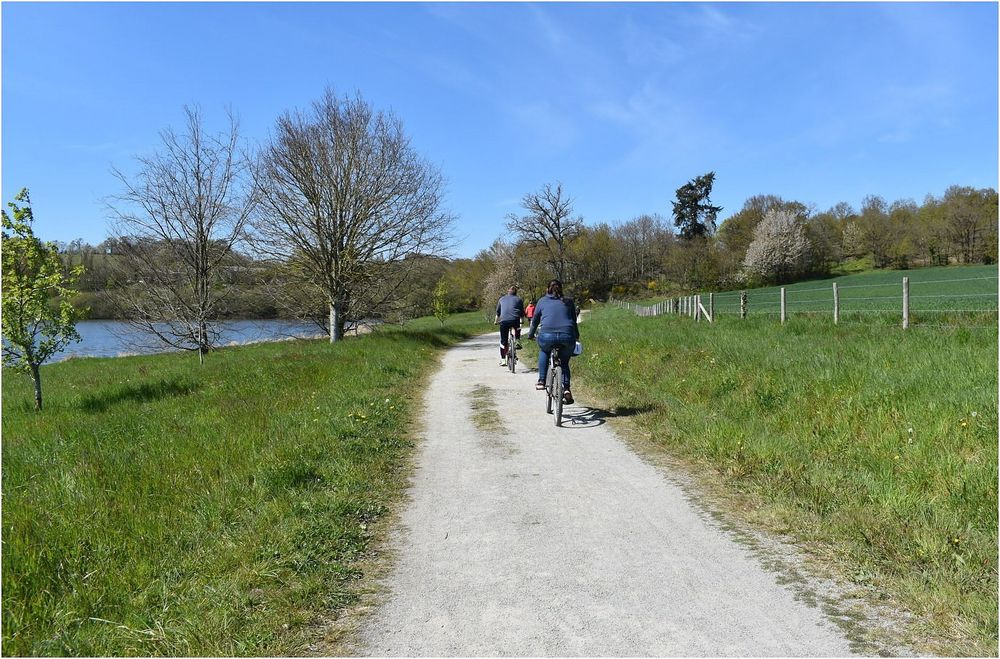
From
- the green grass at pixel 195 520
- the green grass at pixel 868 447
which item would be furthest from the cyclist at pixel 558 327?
the green grass at pixel 195 520

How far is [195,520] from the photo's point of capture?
14.8 ft

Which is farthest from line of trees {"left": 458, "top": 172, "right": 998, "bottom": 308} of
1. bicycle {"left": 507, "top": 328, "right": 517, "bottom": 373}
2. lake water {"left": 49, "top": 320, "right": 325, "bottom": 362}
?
bicycle {"left": 507, "top": 328, "right": 517, "bottom": 373}

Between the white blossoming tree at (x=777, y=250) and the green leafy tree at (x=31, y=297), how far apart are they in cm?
7408

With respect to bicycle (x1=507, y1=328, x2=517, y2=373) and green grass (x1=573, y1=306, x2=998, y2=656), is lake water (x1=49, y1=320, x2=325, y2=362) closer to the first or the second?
bicycle (x1=507, y1=328, x2=517, y2=373)

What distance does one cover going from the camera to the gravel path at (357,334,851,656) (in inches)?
115

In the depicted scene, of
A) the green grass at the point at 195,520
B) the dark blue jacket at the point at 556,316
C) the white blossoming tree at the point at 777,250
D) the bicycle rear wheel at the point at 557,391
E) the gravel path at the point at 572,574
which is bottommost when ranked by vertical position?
the gravel path at the point at 572,574

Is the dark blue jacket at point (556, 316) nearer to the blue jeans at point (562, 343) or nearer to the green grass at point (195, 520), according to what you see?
the blue jeans at point (562, 343)

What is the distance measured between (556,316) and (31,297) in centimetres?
1131

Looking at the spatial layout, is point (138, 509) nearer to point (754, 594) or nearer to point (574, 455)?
point (574, 455)

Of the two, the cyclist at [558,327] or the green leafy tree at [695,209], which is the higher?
the green leafy tree at [695,209]

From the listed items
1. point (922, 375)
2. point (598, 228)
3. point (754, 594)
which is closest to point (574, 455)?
point (754, 594)

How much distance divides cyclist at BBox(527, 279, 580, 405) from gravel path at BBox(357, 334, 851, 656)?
2.23m

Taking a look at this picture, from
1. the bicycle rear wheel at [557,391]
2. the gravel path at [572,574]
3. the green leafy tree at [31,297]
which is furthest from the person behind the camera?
the green leafy tree at [31,297]

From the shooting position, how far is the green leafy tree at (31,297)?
1195 cm
